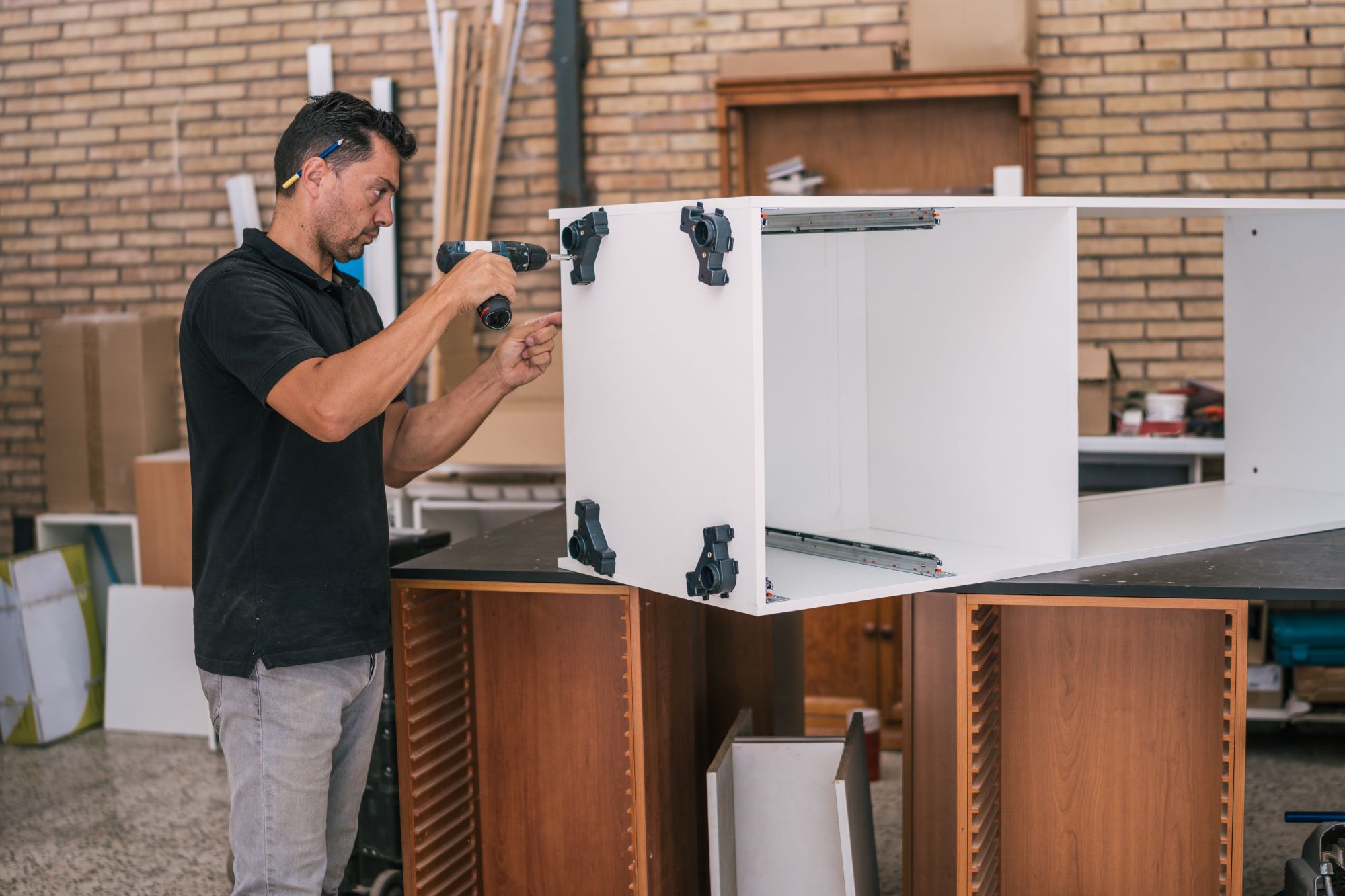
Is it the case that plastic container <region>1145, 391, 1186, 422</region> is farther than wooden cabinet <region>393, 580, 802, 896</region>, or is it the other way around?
plastic container <region>1145, 391, 1186, 422</region>

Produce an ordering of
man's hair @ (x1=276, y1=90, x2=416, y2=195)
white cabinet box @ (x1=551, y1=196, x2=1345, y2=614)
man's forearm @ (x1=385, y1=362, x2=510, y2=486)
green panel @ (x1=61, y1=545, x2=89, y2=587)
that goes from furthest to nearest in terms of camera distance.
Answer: green panel @ (x1=61, y1=545, x2=89, y2=587), man's forearm @ (x1=385, y1=362, x2=510, y2=486), man's hair @ (x1=276, y1=90, x2=416, y2=195), white cabinet box @ (x1=551, y1=196, x2=1345, y2=614)

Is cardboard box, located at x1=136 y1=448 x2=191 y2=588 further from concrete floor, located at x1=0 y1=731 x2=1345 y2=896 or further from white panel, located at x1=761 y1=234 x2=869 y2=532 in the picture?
white panel, located at x1=761 y1=234 x2=869 y2=532

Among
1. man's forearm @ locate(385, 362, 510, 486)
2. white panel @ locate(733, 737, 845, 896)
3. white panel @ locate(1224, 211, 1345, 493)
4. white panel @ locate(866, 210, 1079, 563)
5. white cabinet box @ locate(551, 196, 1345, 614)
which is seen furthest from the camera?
white panel @ locate(1224, 211, 1345, 493)

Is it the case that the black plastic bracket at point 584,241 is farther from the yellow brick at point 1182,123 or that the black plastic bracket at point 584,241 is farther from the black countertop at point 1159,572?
Answer: the yellow brick at point 1182,123

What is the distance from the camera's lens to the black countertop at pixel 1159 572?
1.98 metres

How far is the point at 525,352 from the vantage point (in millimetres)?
2172

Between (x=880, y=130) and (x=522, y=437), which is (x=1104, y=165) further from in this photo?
(x=522, y=437)

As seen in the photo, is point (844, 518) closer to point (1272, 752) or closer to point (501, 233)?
point (1272, 752)

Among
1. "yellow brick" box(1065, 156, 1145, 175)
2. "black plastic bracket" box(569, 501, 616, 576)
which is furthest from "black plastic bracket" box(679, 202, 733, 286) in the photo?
"yellow brick" box(1065, 156, 1145, 175)

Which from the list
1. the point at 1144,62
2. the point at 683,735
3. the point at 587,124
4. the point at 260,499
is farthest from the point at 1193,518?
the point at 587,124

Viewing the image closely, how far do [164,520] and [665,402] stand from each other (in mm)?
2931

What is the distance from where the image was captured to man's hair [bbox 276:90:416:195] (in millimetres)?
1977

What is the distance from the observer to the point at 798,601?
186 centimetres

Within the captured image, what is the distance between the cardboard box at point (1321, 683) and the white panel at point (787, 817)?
2094 millimetres
